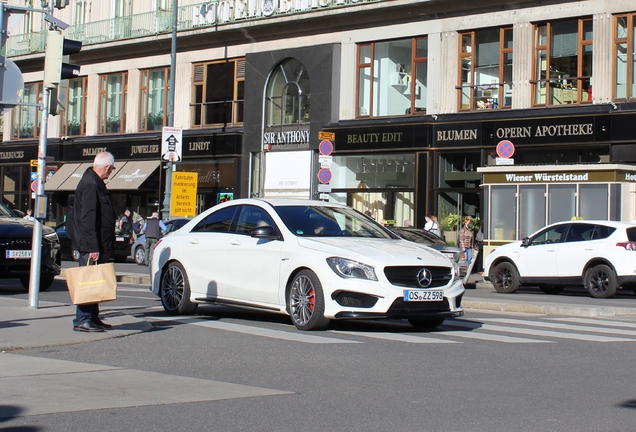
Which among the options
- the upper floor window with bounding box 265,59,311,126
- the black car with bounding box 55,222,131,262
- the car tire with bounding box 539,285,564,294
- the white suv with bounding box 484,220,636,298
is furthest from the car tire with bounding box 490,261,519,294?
the black car with bounding box 55,222,131,262

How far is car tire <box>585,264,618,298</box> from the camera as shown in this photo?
20.5 meters

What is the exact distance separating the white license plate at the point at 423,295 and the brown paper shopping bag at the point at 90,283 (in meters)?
3.17

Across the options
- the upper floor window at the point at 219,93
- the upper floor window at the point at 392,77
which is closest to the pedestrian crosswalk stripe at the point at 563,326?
the upper floor window at the point at 392,77

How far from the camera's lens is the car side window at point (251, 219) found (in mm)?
12695

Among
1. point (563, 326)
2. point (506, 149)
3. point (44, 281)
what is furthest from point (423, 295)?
point (506, 149)

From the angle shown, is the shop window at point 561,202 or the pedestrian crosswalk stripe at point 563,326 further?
the shop window at point 561,202

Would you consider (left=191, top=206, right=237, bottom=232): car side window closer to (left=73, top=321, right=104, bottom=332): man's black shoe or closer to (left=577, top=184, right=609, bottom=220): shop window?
(left=73, top=321, right=104, bottom=332): man's black shoe

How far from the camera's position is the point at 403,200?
33250 millimetres

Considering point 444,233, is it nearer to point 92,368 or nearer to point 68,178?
point 68,178

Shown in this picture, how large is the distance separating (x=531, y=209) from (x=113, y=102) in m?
23.0

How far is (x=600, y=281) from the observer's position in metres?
20.8

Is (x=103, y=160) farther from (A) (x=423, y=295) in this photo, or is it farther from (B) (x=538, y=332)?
(B) (x=538, y=332)

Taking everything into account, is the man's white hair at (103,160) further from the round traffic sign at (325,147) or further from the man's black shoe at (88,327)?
the round traffic sign at (325,147)

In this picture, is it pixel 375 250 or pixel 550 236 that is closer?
pixel 375 250
